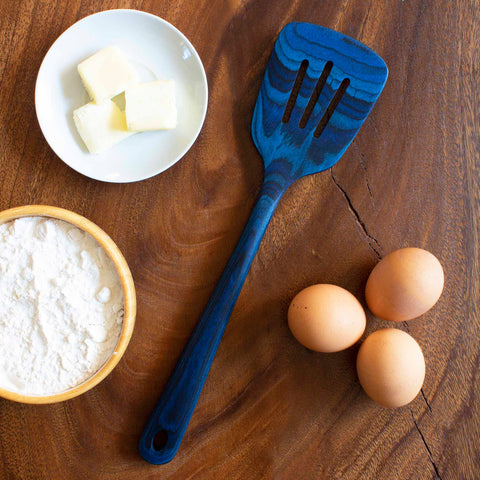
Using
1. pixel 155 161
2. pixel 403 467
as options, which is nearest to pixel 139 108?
pixel 155 161

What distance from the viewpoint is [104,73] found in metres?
0.66

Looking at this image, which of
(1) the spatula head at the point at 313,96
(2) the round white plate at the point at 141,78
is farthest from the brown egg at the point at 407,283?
(2) the round white plate at the point at 141,78

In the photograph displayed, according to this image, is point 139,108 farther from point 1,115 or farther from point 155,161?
point 1,115

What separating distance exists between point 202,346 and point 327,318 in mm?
209

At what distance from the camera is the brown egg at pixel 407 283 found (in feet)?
2.07

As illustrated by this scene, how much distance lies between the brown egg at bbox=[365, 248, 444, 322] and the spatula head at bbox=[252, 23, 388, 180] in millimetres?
199

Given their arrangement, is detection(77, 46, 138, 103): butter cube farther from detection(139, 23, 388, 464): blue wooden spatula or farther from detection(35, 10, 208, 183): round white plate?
detection(139, 23, 388, 464): blue wooden spatula

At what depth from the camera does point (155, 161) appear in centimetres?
69

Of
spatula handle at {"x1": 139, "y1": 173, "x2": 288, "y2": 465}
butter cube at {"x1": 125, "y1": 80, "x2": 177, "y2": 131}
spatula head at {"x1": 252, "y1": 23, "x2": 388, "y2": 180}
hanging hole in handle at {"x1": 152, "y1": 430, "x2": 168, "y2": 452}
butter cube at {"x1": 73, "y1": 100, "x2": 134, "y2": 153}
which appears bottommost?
hanging hole in handle at {"x1": 152, "y1": 430, "x2": 168, "y2": 452}

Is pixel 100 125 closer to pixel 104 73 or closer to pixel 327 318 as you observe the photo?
pixel 104 73

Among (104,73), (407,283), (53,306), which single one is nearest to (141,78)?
(104,73)

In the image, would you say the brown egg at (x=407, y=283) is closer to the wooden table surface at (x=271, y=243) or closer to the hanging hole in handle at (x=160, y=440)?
the wooden table surface at (x=271, y=243)

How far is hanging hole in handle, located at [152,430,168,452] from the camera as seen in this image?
28.4 inches

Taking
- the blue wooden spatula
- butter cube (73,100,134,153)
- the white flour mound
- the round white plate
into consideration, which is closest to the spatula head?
the blue wooden spatula
